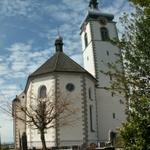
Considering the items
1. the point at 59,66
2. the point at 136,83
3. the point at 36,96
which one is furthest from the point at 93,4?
the point at 136,83

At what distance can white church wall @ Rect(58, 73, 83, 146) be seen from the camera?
128 feet

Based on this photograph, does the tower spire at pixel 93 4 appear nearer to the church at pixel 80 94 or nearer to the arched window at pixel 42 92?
the church at pixel 80 94

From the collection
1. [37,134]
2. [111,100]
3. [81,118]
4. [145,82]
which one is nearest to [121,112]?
[111,100]

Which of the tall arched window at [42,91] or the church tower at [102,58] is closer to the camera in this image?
the tall arched window at [42,91]

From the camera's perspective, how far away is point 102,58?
162 feet

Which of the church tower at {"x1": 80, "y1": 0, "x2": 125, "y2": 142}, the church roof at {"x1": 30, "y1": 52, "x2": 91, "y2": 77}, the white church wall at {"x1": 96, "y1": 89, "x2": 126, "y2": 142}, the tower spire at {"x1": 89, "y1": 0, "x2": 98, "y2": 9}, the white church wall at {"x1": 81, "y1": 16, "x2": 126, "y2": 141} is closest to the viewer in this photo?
the church roof at {"x1": 30, "y1": 52, "x2": 91, "y2": 77}

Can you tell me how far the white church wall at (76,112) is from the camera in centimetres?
3894

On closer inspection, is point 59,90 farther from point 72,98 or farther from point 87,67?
point 87,67

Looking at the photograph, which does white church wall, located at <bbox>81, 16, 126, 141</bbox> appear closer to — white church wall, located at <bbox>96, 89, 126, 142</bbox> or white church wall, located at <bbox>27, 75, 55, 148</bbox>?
white church wall, located at <bbox>96, 89, 126, 142</bbox>

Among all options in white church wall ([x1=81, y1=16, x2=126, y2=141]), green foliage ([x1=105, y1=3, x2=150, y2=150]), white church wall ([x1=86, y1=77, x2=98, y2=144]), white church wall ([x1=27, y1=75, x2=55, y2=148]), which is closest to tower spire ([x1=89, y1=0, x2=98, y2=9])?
white church wall ([x1=81, y1=16, x2=126, y2=141])

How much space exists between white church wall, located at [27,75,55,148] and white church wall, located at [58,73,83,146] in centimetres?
88

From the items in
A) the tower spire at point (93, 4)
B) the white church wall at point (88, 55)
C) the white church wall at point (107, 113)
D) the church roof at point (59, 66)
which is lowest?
the white church wall at point (107, 113)

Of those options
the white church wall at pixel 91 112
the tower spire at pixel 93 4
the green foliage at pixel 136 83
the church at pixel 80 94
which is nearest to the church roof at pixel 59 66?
the church at pixel 80 94

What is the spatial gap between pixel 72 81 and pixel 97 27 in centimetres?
1341
